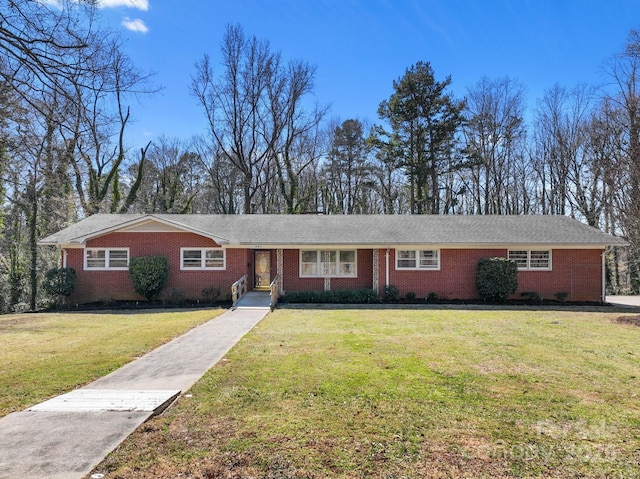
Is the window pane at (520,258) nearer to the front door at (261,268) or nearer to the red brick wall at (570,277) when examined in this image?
the red brick wall at (570,277)

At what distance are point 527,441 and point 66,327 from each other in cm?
1241

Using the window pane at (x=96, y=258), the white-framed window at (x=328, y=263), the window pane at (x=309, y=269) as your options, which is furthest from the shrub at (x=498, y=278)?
the window pane at (x=96, y=258)

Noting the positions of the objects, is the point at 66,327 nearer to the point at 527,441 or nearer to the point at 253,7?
the point at 253,7

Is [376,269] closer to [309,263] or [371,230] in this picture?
[371,230]

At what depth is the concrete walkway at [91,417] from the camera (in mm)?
3547

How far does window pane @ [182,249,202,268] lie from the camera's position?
18.4m

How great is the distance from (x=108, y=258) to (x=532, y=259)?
61.9 ft

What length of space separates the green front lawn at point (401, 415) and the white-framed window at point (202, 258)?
9988 millimetres

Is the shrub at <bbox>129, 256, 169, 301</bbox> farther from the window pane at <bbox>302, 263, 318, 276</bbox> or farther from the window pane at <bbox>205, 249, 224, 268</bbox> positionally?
the window pane at <bbox>302, 263, 318, 276</bbox>

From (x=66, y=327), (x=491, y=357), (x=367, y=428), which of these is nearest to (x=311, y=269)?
(x=66, y=327)

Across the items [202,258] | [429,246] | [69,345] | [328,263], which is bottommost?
[69,345]

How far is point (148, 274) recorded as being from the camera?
17.4 meters

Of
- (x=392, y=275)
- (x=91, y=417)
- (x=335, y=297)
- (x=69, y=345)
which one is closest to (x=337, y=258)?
(x=335, y=297)

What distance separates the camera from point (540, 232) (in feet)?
63.7
